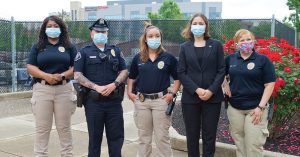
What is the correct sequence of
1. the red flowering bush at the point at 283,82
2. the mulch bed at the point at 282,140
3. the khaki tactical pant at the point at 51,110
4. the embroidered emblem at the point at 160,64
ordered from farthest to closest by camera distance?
the mulch bed at the point at 282,140
the red flowering bush at the point at 283,82
the khaki tactical pant at the point at 51,110
the embroidered emblem at the point at 160,64

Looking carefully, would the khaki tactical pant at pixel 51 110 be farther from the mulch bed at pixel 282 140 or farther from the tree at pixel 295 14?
the tree at pixel 295 14

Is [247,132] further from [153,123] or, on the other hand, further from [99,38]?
[99,38]

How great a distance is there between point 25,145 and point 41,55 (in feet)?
6.88

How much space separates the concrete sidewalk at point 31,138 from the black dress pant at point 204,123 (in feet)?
3.46

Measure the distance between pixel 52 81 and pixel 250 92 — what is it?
2.26 metres

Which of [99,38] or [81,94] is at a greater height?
[99,38]

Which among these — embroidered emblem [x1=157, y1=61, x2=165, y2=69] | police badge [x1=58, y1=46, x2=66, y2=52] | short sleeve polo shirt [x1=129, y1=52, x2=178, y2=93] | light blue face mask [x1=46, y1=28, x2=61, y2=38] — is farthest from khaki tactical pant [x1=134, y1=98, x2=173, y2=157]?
light blue face mask [x1=46, y1=28, x2=61, y2=38]

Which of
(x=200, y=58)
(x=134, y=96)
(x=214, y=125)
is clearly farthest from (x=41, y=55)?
(x=214, y=125)

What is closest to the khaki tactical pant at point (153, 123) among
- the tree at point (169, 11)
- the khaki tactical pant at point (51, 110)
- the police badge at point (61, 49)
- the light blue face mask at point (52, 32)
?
the khaki tactical pant at point (51, 110)

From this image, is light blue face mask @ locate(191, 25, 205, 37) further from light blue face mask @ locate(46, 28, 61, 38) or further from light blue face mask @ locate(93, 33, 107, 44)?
light blue face mask @ locate(46, 28, 61, 38)

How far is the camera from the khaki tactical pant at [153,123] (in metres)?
4.41

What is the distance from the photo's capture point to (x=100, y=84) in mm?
4438

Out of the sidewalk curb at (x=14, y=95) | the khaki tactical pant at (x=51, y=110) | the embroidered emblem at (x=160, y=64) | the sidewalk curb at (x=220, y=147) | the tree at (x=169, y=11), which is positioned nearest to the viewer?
the embroidered emblem at (x=160, y=64)

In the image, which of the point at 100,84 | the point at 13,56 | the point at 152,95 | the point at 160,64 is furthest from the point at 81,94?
the point at 13,56
